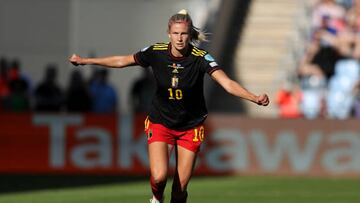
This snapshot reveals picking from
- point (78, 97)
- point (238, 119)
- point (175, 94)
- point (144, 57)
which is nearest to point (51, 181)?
point (78, 97)

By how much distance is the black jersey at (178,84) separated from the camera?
1205cm

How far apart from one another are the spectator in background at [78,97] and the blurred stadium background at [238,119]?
3cm

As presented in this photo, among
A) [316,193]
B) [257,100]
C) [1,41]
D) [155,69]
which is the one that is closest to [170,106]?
[155,69]

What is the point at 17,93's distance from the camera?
22750mm

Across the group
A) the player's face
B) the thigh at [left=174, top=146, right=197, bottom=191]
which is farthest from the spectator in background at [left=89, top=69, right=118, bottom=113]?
the player's face

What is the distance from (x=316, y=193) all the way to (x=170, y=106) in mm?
6262

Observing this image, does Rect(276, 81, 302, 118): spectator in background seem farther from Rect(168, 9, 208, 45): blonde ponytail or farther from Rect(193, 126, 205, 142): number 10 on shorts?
Rect(168, 9, 208, 45): blonde ponytail

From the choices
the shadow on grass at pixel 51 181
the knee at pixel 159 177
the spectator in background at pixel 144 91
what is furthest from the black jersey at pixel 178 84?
the spectator in background at pixel 144 91

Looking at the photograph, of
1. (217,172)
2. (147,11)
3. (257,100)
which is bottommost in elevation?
(217,172)

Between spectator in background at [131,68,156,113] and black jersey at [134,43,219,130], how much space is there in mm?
10760

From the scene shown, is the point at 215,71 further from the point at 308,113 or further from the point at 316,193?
the point at 308,113

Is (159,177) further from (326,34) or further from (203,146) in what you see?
(326,34)

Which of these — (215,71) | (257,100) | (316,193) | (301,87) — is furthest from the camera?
(301,87)

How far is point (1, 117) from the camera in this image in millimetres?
21516
